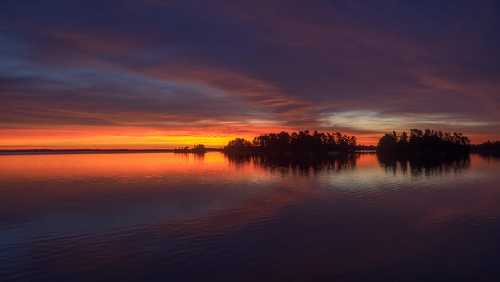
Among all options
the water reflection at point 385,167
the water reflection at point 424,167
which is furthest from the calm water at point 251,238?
the water reflection at point 385,167

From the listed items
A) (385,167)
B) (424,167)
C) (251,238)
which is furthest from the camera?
(385,167)

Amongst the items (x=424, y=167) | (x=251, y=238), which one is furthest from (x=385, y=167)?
(x=251, y=238)

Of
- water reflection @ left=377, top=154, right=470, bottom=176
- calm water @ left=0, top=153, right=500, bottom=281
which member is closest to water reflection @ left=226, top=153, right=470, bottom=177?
water reflection @ left=377, top=154, right=470, bottom=176

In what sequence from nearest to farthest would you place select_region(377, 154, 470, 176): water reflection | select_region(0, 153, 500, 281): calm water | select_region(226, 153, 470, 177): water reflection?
select_region(0, 153, 500, 281): calm water → select_region(377, 154, 470, 176): water reflection → select_region(226, 153, 470, 177): water reflection

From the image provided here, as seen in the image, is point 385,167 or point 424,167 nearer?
point 424,167

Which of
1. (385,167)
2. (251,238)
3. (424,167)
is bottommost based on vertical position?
(251,238)

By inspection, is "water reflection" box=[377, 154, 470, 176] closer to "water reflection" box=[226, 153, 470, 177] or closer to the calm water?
"water reflection" box=[226, 153, 470, 177]

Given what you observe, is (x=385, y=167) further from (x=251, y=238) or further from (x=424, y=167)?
(x=251, y=238)

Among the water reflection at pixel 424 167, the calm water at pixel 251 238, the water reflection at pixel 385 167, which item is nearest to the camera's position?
the calm water at pixel 251 238

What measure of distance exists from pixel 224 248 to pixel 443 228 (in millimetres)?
19455

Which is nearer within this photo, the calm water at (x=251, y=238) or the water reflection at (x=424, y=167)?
the calm water at (x=251, y=238)

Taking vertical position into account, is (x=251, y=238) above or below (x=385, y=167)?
below

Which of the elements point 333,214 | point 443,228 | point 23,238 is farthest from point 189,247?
point 443,228

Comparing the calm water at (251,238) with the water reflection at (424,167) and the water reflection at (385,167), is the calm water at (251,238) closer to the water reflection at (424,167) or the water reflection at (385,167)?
the water reflection at (424,167)
